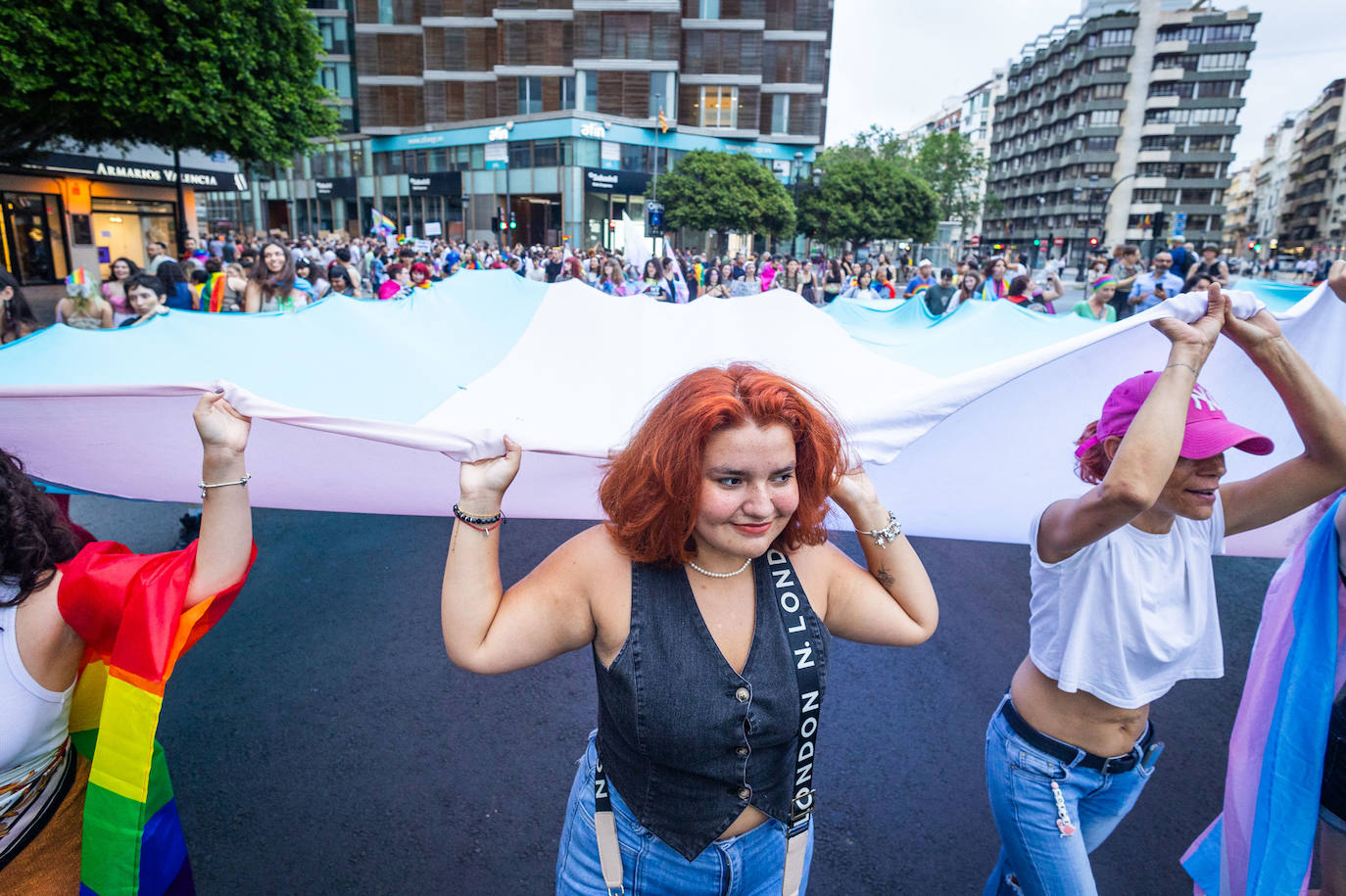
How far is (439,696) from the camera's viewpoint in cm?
407

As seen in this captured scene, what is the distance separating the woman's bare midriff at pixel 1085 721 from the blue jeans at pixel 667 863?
890 millimetres

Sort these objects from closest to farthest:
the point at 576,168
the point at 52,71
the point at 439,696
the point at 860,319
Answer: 1. the point at 439,696
2. the point at 860,319
3. the point at 52,71
4. the point at 576,168

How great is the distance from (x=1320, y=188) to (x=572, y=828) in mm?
130539

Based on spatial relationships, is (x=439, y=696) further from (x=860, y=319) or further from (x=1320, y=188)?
(x=1320, y=188)

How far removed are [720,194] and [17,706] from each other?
135 ft

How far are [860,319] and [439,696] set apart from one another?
20.0 ft

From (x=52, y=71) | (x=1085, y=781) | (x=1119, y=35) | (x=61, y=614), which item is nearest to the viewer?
(x=61, y=614)

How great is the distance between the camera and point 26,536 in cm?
154

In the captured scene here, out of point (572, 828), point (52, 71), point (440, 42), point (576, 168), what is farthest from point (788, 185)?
point (572, 828)

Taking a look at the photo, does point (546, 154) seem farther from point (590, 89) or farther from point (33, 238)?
point (33, 238)

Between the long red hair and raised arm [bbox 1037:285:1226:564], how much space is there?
0.66 m

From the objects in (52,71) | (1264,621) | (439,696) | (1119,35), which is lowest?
(439,696)

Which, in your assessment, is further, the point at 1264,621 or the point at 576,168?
the point at 576,168

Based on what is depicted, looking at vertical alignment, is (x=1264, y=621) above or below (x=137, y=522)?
above
